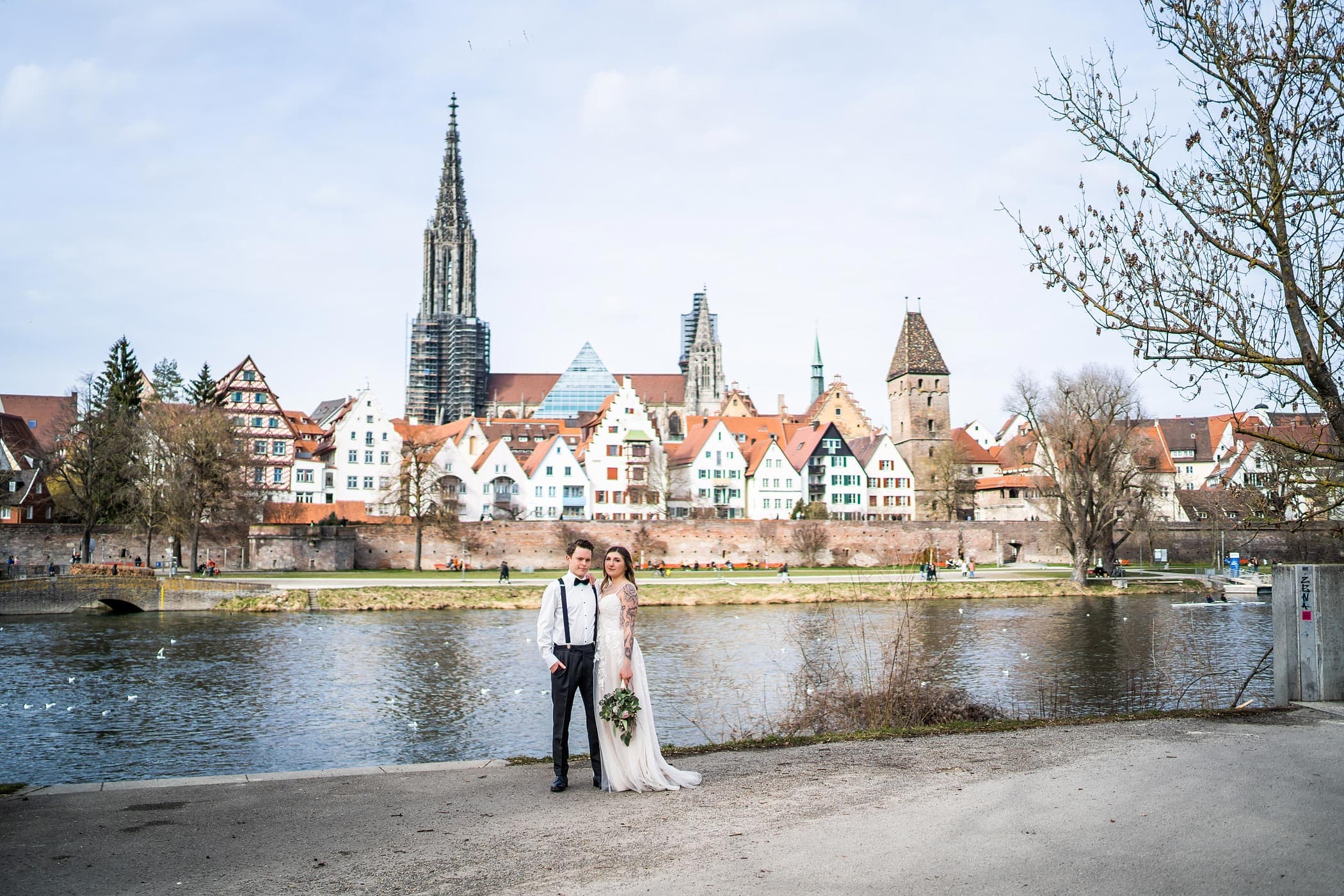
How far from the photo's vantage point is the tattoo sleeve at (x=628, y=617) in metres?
8.91

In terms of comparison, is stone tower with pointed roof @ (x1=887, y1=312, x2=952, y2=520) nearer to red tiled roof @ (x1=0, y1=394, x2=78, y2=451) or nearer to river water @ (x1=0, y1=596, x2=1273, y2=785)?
river water @ (x1=0, y1=596, x2=1273, y2=785)

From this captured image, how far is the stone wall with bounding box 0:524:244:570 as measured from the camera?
61.5m

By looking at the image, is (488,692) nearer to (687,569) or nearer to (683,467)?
(687,569)

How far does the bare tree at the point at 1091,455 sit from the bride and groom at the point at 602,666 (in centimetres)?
4774

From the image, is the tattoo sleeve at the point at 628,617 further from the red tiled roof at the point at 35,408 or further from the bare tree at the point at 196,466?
the red tiled roof at the point at 35,408

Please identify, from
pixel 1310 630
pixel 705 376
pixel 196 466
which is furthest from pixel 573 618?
pixel 705 376

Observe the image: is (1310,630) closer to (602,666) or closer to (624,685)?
(624,685)

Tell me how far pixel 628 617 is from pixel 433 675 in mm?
19081

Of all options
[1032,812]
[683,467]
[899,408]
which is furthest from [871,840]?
[899,408]

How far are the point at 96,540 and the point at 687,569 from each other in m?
34.0

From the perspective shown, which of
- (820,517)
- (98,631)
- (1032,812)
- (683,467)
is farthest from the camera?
(683,467)

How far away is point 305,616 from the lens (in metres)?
43.1

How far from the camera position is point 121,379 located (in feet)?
237

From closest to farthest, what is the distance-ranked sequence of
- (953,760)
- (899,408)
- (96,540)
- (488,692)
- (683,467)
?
(953,760)
(488,692)
(96,540)
(683,467)
(899,408)
